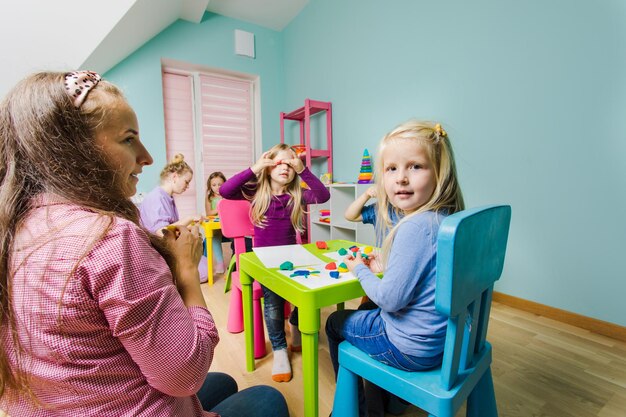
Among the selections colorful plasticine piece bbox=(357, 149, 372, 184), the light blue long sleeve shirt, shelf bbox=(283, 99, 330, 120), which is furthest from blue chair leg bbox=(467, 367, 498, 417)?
shelf bbox=(283, 99, 330, 120)

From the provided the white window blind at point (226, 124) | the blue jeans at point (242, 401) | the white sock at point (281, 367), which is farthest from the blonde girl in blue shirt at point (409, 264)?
the white window blind at point (226, 124)

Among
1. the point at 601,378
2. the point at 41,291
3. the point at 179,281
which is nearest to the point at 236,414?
the point at 179,281

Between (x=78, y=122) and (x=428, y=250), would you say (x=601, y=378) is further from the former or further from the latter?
(x=78, y=122)

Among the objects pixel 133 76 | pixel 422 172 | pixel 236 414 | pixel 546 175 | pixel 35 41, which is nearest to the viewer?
pixel 236 414

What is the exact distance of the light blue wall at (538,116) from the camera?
1.59 meters

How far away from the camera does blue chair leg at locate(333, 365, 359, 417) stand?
0.85m

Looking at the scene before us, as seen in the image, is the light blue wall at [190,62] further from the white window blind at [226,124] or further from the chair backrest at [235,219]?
the chair backrest at [235,219]

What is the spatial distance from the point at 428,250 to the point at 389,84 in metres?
2.35

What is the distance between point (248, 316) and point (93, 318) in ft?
3.26

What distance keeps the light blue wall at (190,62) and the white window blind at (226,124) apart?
22cm

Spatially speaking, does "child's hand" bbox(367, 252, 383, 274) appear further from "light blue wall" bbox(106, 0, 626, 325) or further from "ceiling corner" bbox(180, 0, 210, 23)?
"ceiling corner" bbox(180, 0, 210, 23)

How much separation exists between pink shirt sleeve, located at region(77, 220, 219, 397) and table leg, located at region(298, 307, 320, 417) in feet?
1.39

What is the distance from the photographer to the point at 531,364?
140 centimetres

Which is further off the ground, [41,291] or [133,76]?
[133,76]
